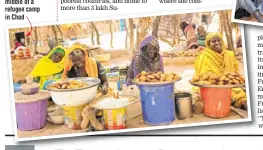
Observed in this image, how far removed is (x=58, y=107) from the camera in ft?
3.17

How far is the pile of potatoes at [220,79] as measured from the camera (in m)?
0.95

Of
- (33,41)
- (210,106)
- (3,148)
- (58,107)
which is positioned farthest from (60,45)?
(210,106)

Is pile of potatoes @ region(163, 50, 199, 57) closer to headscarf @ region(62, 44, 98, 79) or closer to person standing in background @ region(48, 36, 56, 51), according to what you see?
headscarf @ region(62, 44, 98, 79)

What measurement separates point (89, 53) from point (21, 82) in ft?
0.68

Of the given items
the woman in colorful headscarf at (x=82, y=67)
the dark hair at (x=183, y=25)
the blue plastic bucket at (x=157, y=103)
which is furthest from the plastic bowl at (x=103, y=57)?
the dark hair at (x=183, y=25)

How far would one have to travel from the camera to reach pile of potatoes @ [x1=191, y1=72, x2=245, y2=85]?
37.3 inches

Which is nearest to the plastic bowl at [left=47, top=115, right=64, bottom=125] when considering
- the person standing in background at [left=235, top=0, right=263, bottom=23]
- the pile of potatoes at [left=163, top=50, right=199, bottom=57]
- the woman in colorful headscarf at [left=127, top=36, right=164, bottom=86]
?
the woman in colorful headscarf at [left=127, top=36, right=164, bottom=86]

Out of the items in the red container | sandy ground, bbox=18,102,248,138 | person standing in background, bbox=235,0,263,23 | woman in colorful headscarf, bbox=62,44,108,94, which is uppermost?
person standing in background, bbox=235,0,263,23

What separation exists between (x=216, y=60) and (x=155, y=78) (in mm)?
180

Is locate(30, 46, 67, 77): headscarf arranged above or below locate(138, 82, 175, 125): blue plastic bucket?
above

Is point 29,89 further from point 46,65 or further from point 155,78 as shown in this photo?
point 155,78

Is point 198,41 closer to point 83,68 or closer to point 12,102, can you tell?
point 83,68

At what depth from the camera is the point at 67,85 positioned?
95 centimetres

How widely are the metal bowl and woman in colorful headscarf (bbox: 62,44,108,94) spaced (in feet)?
0.07
